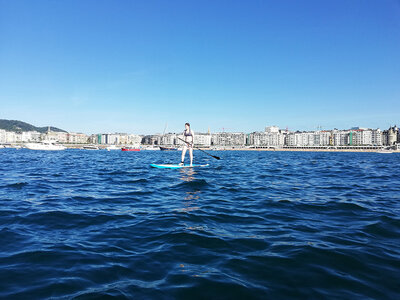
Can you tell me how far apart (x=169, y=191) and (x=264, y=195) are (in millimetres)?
3410

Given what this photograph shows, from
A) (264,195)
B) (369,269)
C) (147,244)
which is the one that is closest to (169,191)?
(264,195)

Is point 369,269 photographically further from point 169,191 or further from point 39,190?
point 39,190

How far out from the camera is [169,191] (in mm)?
8625

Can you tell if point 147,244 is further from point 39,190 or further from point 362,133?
point 362,133

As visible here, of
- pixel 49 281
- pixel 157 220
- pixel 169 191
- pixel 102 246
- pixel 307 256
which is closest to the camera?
pixel 49 281

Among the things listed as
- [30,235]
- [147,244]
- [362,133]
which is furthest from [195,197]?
[362,133]

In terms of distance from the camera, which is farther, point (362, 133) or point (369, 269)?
point (362, 133)


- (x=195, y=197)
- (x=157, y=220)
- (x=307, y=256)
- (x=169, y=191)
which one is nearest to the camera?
(x=307, y=256)

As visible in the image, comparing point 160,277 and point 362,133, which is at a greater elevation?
point 362,133

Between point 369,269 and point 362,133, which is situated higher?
point 362,133

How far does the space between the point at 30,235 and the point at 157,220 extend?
2.35 metres

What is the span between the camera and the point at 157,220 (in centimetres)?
520

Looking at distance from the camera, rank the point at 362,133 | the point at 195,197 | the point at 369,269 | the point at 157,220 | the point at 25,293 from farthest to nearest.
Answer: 1. the point at 362,133
2. the point at 195,197
3. the point at 157,220
4. the point at 369,269
5. the point at 25,293

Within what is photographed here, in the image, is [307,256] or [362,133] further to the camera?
[362,133]
